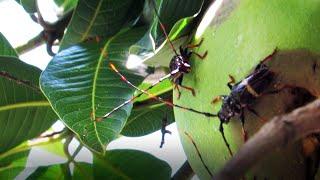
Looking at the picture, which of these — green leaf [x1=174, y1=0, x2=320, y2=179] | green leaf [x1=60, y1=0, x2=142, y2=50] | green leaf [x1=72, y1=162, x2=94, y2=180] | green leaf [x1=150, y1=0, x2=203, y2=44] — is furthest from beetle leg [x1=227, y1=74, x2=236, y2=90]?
green leaf [x1=72, y1=162, x2=94, y2=180]

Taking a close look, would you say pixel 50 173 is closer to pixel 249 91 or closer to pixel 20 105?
pixel 20 105

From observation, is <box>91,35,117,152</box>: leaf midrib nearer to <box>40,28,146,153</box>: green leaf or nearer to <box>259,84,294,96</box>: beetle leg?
<box>40,28,146,153</box>: green leaf

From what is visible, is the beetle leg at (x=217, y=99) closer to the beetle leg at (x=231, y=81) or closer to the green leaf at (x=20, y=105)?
the beetle leg at (x=231, y=81)

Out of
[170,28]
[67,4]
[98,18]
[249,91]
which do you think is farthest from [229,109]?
[67,4]

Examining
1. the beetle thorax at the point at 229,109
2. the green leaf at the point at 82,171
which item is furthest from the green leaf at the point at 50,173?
the beetle thorax at the point at 229,109

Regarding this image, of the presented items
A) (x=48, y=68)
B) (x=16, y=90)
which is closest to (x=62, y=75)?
(x=48, y=68)
